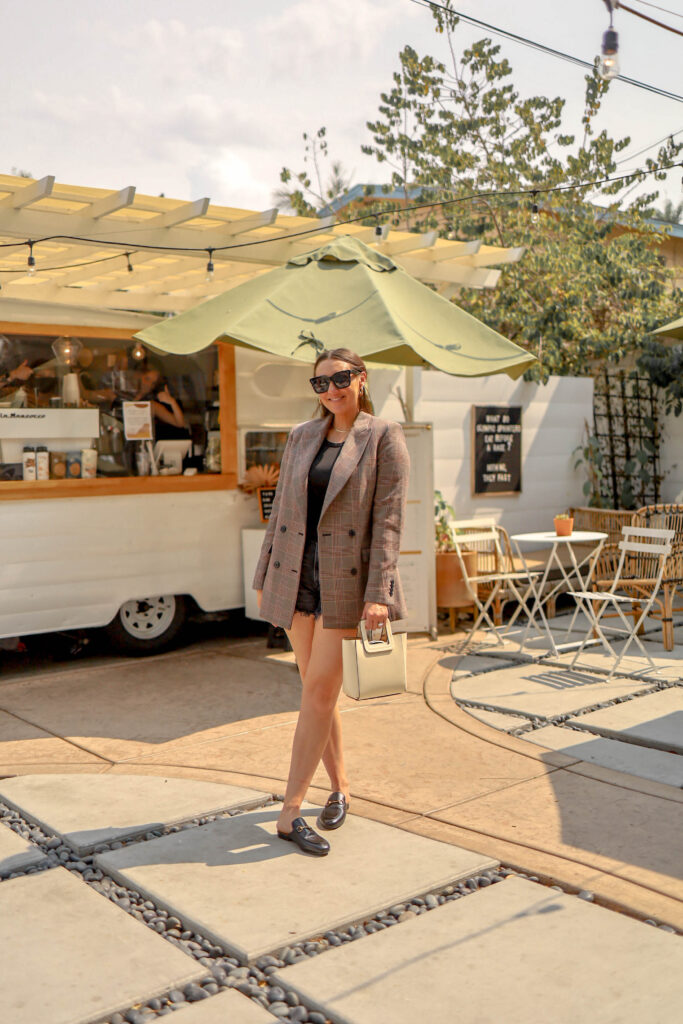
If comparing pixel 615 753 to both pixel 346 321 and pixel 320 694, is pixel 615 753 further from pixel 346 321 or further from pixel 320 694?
pixel 346 321

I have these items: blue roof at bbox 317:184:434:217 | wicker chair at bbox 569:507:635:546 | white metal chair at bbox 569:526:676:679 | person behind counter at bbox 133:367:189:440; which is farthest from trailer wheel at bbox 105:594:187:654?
blue roof at bbox 317:184:434:217

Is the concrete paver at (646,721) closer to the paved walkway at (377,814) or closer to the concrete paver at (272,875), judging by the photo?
the paved walkway at (377,814)

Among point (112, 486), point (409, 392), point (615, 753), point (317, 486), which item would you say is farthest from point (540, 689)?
point (409, 392)

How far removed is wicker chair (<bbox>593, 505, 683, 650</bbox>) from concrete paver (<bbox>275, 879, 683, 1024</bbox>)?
3.97 metres

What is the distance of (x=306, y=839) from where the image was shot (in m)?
3.82

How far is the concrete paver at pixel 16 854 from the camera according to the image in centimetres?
374

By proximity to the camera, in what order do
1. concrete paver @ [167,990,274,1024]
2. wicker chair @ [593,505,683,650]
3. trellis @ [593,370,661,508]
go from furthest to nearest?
trellis @ [593,370,661,508], wicker chair @ [593,505,683,650], concrete paver @ [167,990,274,1024]

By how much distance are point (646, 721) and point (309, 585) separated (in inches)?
99.1

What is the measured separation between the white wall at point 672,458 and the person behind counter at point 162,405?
5.95 meters

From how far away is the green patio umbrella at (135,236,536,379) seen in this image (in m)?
6.37

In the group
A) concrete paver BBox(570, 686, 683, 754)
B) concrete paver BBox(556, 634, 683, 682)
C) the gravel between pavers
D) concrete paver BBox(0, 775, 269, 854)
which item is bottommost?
the gravel between pavers

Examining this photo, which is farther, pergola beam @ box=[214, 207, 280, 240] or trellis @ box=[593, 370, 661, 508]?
Result: trellis @ box=[593, 370, 661, 508]

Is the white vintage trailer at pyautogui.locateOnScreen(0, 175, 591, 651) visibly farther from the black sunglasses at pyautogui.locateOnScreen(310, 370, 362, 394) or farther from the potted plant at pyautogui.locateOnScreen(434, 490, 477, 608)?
the black sunglasses at pyautogui.locateOnScreen(310, 370, 362, 394)

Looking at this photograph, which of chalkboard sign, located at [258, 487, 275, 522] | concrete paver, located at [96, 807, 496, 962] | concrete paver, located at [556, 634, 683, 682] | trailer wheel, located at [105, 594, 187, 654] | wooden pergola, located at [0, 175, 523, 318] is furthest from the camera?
chalkboard sign, located at [258, 487, 275, 522]
